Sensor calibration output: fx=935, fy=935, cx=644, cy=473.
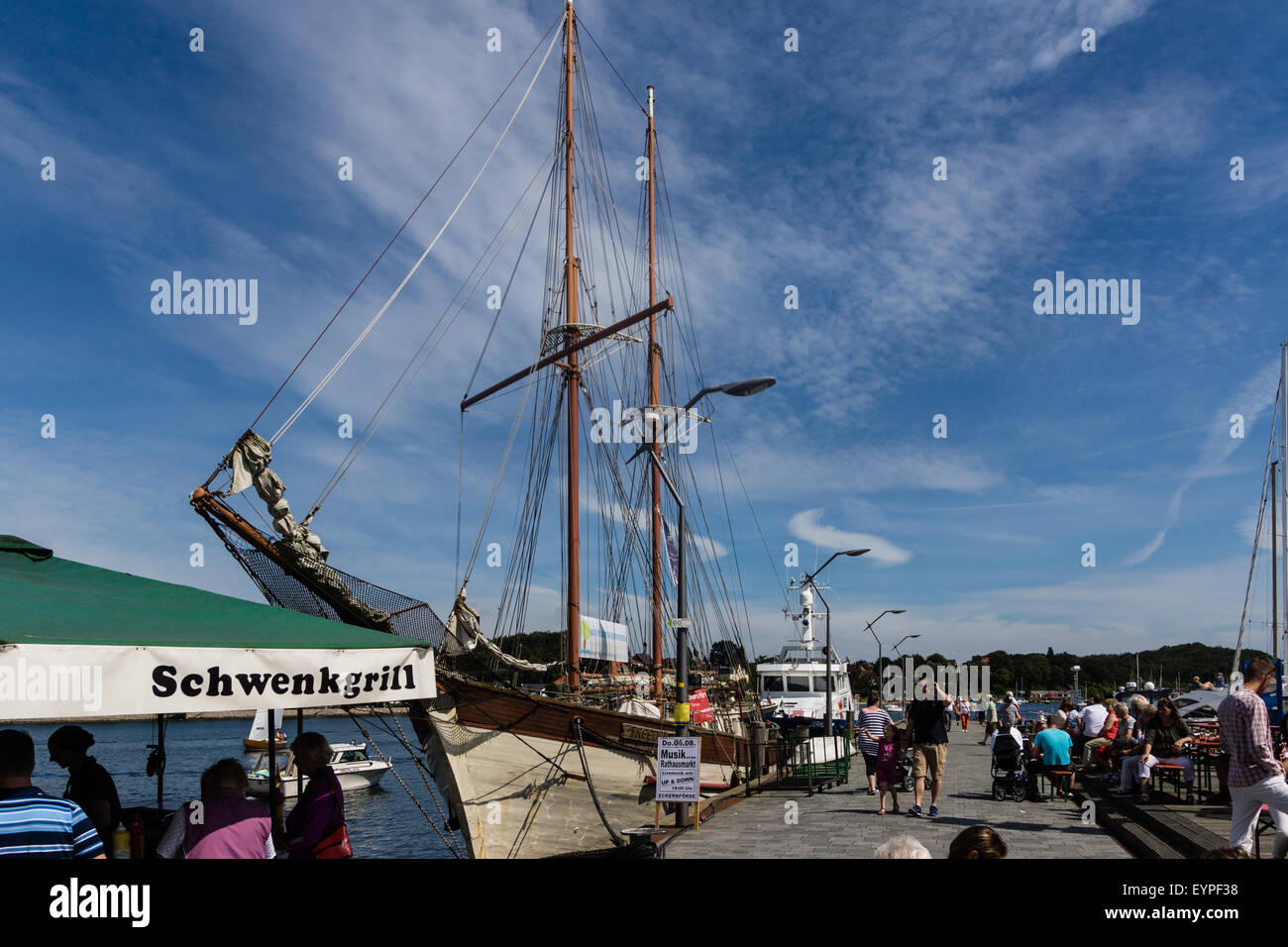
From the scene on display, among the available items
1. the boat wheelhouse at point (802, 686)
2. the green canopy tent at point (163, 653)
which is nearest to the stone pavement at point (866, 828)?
the green canopy tent at point (163, 653)

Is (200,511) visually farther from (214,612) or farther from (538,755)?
(214,612)

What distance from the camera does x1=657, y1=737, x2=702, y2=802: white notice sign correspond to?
1330 cm

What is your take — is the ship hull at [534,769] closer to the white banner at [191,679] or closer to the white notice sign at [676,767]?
the white notice sign at [676,767]

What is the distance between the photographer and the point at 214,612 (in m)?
6.60

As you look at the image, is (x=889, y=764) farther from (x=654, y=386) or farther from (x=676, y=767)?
(x=654, y=386)

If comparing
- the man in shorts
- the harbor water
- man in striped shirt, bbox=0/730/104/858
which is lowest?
the harbor water

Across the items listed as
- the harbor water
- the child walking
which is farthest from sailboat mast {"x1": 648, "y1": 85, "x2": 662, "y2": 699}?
the child walking

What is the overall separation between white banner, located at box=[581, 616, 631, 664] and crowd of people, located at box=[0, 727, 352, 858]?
16.3 metres

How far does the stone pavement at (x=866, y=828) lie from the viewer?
11281 mm

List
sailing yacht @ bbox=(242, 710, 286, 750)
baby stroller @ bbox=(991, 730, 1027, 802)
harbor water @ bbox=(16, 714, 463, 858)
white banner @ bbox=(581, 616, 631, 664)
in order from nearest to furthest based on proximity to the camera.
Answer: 1. baby stroller @ bbox=(991, 730, 1027, 802)
2. white banner @ bbox=(581, 616, 631, 664)
3. harbor water @ bbox=(16, 714, 463, 858)
4. sailing yacht @ bbox=(242, 710, 286, 750)

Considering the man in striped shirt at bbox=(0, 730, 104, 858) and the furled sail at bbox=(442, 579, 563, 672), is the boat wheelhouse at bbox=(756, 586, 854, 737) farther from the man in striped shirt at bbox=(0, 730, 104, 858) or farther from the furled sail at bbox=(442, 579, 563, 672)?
the man in striped shirt at bbox=(0, 730, 104, 858)

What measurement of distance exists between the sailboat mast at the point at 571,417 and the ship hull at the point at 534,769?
6.28 feet

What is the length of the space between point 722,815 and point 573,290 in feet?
59.0

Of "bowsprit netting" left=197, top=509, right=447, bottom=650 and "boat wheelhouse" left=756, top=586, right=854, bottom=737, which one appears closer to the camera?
"bowsprit netting" left=197, top=509, right=447, bottom=650
